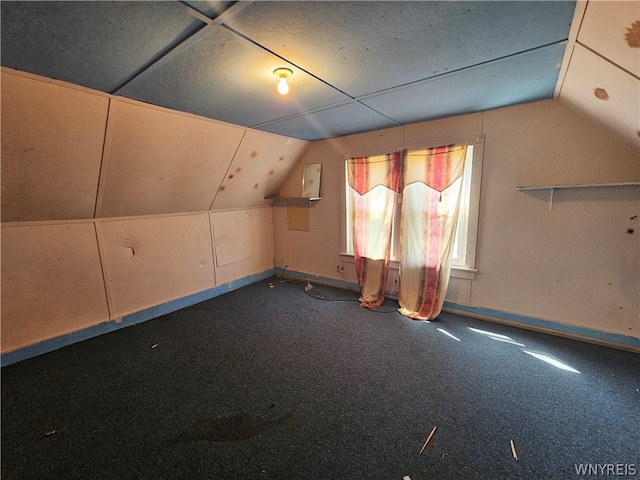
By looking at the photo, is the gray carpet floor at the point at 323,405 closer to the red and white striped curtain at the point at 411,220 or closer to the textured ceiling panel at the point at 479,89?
the red and white striped curtain at the point at 411,220

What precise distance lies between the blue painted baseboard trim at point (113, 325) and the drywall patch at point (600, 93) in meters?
4.09

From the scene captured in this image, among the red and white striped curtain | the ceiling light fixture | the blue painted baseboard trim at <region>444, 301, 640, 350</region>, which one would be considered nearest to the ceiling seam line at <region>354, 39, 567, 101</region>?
the ceiling light fixture

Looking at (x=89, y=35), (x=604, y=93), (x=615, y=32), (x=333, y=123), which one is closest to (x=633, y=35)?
(x=615, y=32)

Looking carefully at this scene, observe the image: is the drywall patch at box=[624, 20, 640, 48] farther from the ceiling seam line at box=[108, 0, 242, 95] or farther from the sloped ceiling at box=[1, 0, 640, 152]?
the ceiling seam line at box=[108, 0, 242, 95]

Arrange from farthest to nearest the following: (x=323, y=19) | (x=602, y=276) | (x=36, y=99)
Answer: (x=602, y=276), (x=36, y=99), (x=323, y=19)

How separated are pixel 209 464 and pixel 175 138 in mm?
2512

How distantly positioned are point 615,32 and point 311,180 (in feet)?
9.97

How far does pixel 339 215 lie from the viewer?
12.0 ft

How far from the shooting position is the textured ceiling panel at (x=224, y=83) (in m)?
1.36

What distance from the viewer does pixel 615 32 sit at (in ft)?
3.50

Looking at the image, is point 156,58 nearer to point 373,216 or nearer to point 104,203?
point 104,203

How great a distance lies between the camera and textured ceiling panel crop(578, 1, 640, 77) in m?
0.96

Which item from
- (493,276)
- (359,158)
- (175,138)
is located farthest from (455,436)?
(175,138)

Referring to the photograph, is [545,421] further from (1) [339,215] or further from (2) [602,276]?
(1) [339,215]
